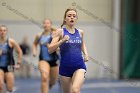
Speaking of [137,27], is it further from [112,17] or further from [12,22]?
[12,22]

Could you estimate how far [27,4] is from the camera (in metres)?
19.7

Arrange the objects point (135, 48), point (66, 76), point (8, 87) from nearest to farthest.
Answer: point (66, 76)
point (8, 87)
point (135, 48)

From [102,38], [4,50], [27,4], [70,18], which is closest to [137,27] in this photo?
[102,38]

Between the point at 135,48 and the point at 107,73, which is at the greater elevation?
the point at 135,48

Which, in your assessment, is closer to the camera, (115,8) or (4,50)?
(4,50)

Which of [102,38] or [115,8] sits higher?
[115,8]

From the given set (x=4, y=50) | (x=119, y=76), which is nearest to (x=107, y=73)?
(x=119, y=76)

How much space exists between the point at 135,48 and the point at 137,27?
35.5 inches

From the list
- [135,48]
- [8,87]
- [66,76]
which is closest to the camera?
[66,76]

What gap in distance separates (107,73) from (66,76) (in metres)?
12.5

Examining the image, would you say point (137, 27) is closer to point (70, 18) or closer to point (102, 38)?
point (102, 38)

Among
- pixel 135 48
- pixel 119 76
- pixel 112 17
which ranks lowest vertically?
pixel 119 76

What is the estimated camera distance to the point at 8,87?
9.10 m

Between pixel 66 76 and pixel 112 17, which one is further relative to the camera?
pixel 112 17
